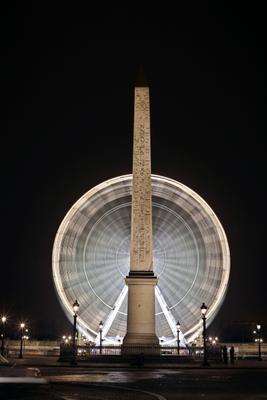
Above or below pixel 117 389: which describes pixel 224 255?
above

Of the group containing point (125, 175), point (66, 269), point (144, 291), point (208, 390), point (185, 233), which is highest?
point (125, 175)

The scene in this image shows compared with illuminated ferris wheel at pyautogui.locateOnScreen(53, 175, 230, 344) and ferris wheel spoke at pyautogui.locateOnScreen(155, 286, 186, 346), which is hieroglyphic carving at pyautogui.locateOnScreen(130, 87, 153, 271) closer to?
illuminated ferris wheel at pyautogui.locateOnScreen(53, 175, 230, 344)

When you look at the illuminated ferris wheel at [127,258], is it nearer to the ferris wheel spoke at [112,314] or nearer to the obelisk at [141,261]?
the ferris wheel spoke at [112,314]

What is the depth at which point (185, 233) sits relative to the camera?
49.5 meters

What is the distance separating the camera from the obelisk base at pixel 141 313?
1173 inches

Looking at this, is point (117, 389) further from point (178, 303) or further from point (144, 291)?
point (178, 303)

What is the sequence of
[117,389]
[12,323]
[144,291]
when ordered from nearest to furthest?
[117,389]
[144,291]
[12,323]

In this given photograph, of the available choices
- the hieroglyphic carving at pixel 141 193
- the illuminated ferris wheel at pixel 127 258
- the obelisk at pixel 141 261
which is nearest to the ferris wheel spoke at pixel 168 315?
the illuminated ferris wheel at pixel 127 258

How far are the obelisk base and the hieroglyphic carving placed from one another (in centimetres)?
72

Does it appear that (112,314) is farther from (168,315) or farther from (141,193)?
(141,193)

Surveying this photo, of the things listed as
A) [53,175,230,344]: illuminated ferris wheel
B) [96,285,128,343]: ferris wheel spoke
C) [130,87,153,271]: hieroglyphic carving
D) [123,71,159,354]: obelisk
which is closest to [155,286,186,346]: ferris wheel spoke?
[53,175,230,344]: illuminated ferris wheel

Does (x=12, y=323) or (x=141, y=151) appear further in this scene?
(x=12, y=323)

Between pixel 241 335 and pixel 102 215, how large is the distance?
3217 cm

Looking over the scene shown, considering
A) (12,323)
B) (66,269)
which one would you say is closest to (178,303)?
(66,269)
